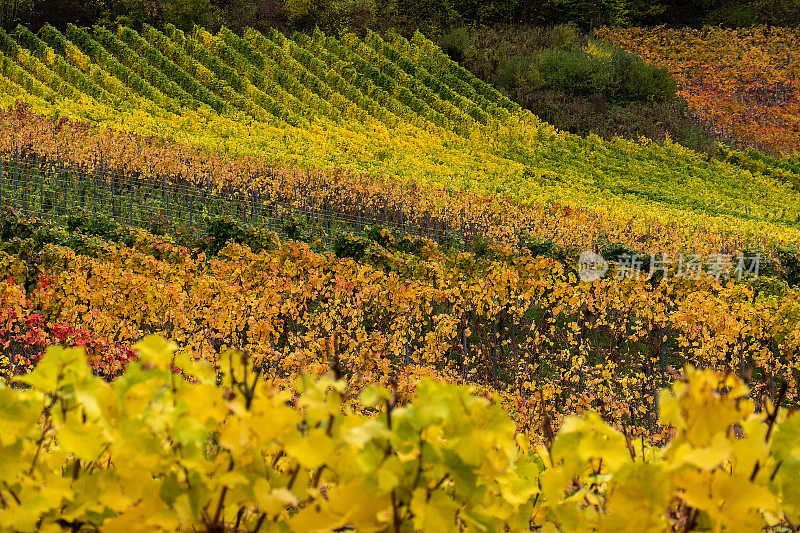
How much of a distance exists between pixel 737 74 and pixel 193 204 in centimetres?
3084

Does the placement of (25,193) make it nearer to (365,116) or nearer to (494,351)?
(494,351)

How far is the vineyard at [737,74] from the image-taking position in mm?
30672

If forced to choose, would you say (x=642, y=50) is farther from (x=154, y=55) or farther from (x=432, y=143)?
(x=154, y=55)

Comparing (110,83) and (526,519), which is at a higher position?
(526,519)

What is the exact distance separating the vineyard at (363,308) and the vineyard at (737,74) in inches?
138

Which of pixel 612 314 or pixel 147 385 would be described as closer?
pixel 147 385

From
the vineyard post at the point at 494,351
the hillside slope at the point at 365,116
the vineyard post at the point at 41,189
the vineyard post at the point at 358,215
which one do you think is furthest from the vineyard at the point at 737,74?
the vineyard post at the point at 41,189

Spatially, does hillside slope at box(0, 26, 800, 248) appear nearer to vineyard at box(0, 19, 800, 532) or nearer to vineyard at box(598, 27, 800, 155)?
vineyard at box(0, 19, 800, 532)

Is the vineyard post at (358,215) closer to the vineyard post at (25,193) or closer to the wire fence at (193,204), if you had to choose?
the wire fence at (193,204)

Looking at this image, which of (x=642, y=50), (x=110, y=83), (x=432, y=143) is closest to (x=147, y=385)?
(x=432, y=143)

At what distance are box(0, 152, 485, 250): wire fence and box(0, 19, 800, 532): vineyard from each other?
10cm

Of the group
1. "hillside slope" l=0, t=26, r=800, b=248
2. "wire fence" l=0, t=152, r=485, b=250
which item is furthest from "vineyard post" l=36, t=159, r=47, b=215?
"hillside slope" l=0, t=26, r=800, b=248

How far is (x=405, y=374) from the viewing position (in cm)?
673

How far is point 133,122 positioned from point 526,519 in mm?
23498
